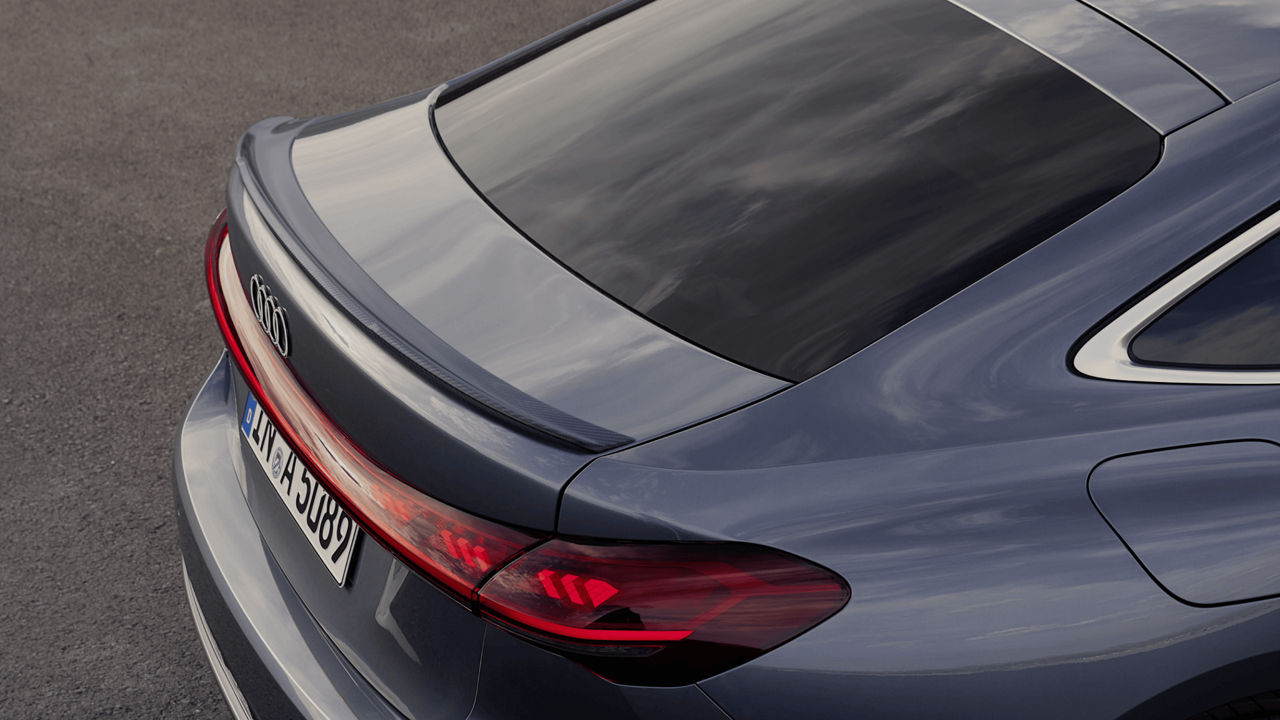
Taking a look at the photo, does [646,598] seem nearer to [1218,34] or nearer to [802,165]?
[802,165]

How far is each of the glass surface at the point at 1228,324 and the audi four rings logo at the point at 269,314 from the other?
4.20ft

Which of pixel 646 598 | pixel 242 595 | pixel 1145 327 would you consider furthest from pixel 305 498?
pixel 1145 327

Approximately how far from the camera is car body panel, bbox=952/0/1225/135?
1821 mm

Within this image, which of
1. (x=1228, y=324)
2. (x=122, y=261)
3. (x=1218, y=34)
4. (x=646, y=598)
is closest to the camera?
(x=646, y=598)

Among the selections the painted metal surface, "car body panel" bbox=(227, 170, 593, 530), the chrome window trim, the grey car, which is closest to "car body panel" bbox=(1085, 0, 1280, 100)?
→ the grey car

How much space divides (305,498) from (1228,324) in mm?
1433

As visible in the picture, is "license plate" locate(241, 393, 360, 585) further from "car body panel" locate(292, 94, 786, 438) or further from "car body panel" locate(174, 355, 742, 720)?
"car body panel" locate(292, 94, 786, 438)

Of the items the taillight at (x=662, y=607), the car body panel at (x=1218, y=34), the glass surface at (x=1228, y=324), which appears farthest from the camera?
the car body panel at (x=1218, y=34)

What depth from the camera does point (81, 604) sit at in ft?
9.88

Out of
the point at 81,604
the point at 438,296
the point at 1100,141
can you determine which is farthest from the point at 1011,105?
the point at 81,604

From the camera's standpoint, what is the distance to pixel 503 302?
5.88ft

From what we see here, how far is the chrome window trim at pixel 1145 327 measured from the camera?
5.63 feet

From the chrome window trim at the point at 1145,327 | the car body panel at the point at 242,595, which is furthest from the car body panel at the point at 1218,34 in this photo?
the car body panel at the point at 242,595

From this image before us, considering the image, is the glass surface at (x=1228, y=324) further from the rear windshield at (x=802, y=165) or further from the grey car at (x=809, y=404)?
the rear windshield at (x=802, y=165)
